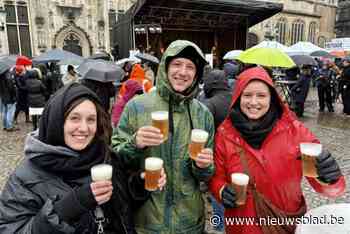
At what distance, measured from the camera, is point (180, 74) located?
1.91 metres

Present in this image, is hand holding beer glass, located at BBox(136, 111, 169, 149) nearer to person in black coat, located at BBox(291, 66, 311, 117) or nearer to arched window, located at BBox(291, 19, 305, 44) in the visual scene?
person in black coat, located at BBox(291, 66, 311, 117)

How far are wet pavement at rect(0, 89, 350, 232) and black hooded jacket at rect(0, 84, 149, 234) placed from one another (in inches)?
136

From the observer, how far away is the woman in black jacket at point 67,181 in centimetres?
131

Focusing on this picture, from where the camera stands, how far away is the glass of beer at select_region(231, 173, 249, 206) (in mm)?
1644

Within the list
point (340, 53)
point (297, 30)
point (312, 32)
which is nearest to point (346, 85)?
point (340, 53)

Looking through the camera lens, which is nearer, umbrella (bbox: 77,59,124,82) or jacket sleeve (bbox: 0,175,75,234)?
jacket sleeve (bbox: 0,175,75,234)

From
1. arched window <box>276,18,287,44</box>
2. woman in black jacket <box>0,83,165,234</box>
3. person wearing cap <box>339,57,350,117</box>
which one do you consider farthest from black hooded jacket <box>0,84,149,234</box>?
arched window <box>276,18,287,44</box>

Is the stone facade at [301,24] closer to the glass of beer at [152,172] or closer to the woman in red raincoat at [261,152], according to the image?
the woman in red raincoat at [261,152]

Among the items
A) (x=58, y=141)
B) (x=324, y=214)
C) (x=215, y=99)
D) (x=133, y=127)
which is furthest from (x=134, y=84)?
(x=324, y=214)

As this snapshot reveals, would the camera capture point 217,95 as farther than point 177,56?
Yes

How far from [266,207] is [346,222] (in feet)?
1.78

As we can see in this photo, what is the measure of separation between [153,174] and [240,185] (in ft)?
1.60

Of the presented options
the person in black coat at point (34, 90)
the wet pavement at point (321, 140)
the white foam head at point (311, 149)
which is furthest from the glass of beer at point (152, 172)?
the person in black coat at point (34, 90)

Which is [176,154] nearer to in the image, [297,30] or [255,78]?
[255,78]
